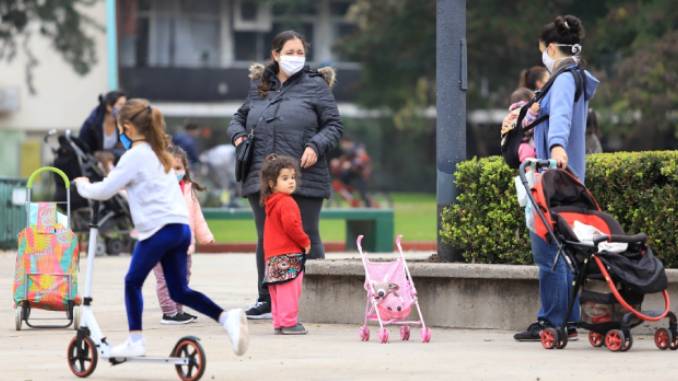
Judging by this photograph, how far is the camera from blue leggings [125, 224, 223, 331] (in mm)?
8852

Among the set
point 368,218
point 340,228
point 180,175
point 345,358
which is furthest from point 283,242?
point 340,228

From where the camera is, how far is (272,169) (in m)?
10.8

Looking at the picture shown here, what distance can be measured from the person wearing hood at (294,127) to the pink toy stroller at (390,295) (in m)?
1.02

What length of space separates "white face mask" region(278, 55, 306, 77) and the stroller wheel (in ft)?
9.30

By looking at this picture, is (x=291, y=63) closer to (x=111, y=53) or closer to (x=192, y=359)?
(x=192, y=359)

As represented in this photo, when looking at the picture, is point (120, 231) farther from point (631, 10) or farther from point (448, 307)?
point (631, 10)

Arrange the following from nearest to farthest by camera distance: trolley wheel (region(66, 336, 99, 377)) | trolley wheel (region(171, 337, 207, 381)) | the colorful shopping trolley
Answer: trolley wheel (region(171, 337, 207, 381)) → trolley wheel (region(66, 336, 99, 377)) → the colorful shopping trolley

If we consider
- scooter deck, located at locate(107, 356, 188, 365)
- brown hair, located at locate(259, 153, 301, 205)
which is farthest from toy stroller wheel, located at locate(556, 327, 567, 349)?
scooter deck, located at locate(107, 356, 188, 365)

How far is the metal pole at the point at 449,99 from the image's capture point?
12.1 metres

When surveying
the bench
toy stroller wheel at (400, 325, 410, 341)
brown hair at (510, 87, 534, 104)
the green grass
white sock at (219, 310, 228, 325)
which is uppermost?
brown hair at (510, 87, 534, 104)

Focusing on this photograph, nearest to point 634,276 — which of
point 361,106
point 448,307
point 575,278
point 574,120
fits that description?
point 575,278

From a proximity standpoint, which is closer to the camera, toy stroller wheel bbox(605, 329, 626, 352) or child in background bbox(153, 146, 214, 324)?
toy stroller wheel bbox(605, 329, 626, 352)

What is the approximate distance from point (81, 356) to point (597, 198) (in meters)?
3.78

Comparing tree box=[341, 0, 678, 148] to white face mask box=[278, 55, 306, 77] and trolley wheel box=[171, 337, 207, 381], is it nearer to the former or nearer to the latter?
white face mask box=[278, 55, 306, 77]
